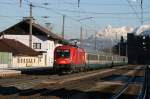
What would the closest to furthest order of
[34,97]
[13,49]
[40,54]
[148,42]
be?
1. [34,97]
2. [13,49]
3. [40,54]
4. [148,42]

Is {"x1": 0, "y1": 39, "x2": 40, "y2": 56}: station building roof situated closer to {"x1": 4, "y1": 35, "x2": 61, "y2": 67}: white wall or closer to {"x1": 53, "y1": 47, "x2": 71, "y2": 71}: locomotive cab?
{"x1": 4, "y1": 35, "x2": 61, "y2": 67}: white wall

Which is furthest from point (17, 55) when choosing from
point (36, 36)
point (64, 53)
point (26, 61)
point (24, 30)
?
point (64, 53)

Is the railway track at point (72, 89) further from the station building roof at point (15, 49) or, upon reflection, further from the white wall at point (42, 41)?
the white wall at point (42, 41)

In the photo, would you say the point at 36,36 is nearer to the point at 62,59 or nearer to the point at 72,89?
the point at 62,59

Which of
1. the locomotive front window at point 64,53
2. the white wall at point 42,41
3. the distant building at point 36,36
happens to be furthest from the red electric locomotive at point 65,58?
the white wall at point 42,41

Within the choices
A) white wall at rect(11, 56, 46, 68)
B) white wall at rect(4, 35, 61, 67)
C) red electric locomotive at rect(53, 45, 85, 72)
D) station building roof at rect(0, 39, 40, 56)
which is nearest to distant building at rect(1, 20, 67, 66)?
white wall at rect(4, 35, 61, 67)

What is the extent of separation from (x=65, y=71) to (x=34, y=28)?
40945 mm

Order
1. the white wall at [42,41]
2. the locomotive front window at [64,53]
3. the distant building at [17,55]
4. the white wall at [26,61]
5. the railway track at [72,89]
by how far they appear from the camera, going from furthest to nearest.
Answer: the white wall at [42,41] → the white wall at [26,61] → the distant building at [17,55] → the locomotive front window at [64,53] → the railway track at [72,89]

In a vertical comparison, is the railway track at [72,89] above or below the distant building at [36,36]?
below

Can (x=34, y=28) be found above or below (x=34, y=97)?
above

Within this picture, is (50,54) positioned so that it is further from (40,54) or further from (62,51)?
(62,51)

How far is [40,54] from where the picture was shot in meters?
91.0

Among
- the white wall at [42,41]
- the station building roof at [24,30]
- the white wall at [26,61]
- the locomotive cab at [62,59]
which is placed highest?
the station building roof at [24,30]

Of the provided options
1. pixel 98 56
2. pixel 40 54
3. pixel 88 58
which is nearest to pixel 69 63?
pixel 88 58
